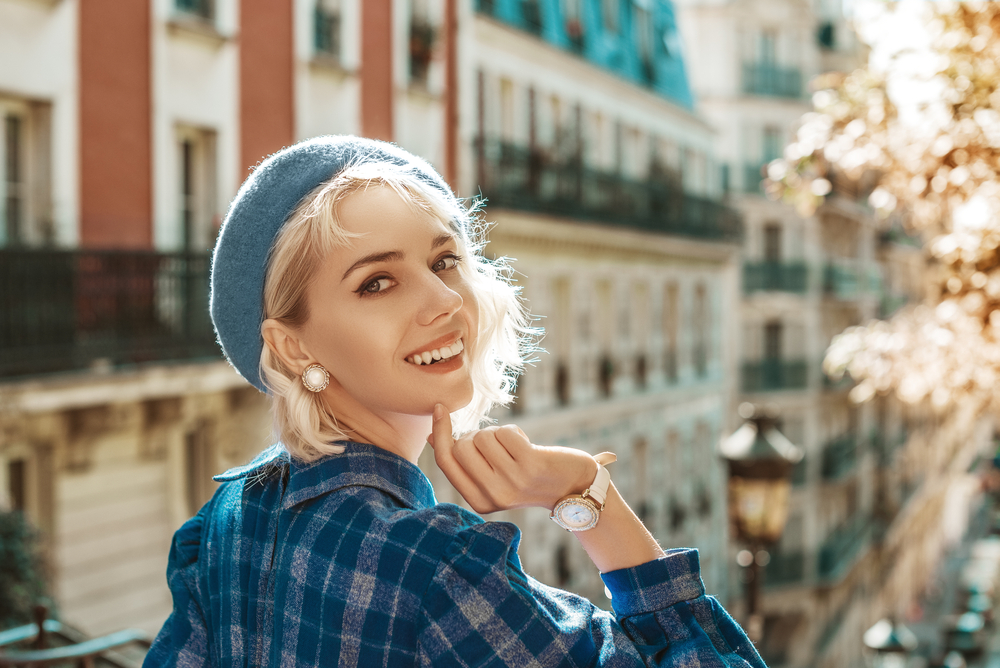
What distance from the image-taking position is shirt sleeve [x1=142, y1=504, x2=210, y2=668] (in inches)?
73.6

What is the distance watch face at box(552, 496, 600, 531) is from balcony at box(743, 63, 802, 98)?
3369 cm

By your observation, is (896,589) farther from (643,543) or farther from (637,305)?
(643,543)

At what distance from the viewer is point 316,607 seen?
1543mm

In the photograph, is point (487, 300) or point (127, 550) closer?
point (487, 300)

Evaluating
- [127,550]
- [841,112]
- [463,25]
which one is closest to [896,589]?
[463,25]

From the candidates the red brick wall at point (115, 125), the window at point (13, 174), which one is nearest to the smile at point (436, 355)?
the window at point (13, 174)

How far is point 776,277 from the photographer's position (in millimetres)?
34719

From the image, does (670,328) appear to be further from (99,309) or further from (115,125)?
(99,309)

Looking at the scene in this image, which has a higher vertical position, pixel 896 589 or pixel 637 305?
pixel 637 305

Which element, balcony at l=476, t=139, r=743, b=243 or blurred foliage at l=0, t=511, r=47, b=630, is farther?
balcony at l=476, t=139, r=743, b=243

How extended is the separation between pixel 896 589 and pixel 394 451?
4785 cm

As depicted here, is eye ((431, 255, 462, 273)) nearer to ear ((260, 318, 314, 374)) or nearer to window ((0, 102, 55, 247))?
ear ((260, 318, 314, 374))

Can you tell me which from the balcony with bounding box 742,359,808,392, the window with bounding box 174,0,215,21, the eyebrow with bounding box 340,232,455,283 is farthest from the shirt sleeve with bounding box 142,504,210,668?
the balcony with bounding box 742,359,808,392

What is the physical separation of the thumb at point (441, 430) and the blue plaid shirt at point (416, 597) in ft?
0.25
